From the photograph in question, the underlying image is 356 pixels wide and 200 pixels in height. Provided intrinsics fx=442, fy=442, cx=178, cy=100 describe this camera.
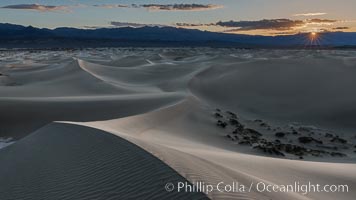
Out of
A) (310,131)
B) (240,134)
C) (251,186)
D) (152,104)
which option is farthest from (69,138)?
(310,131)

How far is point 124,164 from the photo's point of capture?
422 cm

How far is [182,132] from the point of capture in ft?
29.1

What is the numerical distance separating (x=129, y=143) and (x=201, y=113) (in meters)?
6.54

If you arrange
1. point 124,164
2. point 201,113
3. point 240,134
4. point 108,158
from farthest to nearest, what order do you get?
point 201,113, point 240,134, point 108,158, point 124,164

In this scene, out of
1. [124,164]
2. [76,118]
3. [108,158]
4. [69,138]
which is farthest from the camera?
[76,118]

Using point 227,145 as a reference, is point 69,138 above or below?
above

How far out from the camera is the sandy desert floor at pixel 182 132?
4.08 metres

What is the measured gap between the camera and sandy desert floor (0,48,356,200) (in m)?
4.08

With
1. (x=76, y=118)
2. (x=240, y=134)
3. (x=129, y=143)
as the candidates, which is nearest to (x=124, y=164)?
(x=129, y=143)

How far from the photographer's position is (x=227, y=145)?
8297mm

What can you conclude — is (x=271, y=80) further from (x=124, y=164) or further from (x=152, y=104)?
(x=124, y=164)

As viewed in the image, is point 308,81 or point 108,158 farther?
point 308,81

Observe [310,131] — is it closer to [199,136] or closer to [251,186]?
[199,136]

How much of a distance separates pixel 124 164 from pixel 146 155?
0.74 ft
